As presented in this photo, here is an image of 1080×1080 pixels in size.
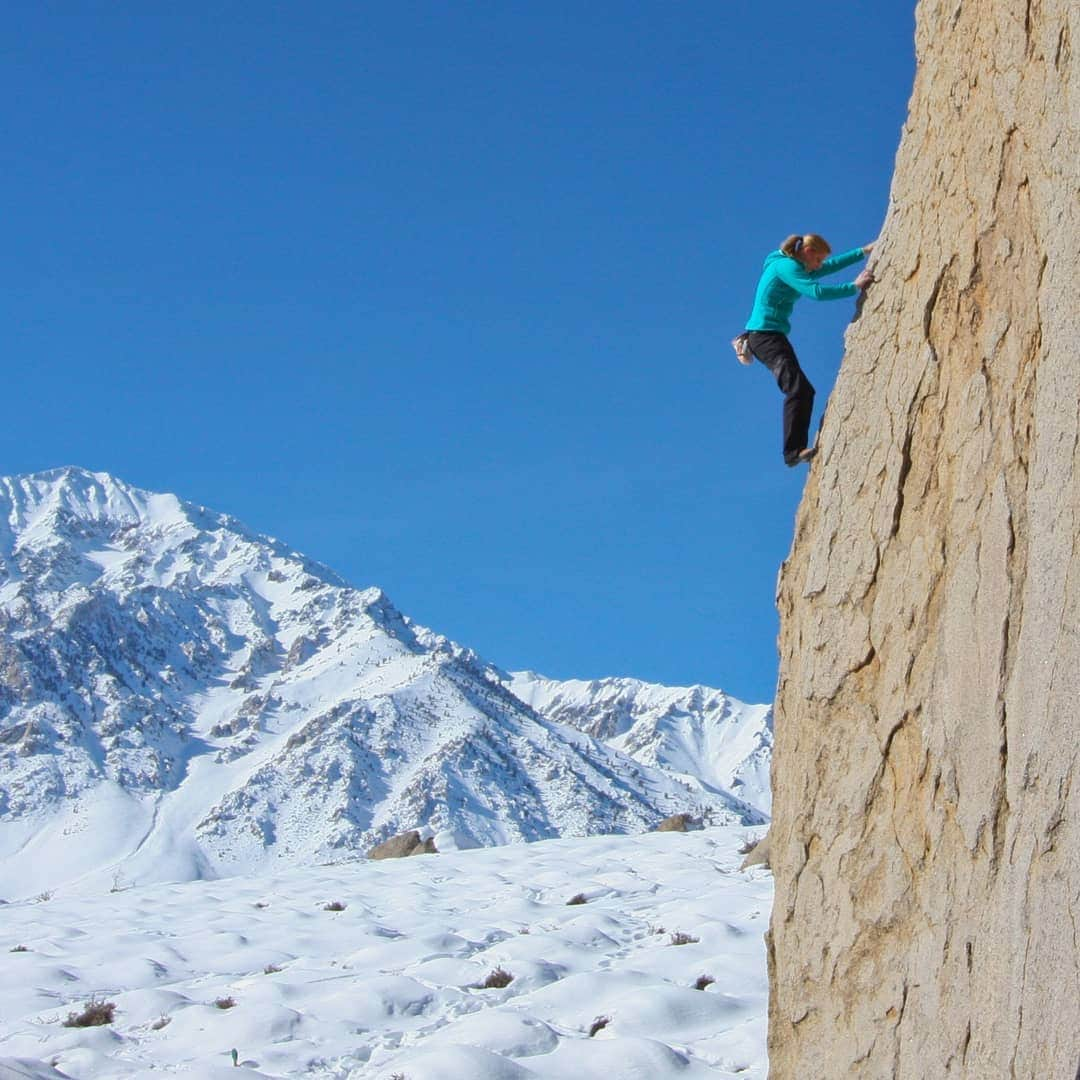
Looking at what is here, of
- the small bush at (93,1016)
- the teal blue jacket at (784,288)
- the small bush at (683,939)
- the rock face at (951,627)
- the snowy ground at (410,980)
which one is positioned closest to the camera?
the rock face at (951,627)

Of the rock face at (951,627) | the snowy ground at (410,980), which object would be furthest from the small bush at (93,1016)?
the rock face at (951,627)

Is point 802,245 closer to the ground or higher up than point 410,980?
higher up

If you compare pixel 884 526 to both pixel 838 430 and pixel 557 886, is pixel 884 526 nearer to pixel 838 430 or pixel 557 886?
pixel 838 430

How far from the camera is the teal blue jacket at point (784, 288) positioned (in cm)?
787

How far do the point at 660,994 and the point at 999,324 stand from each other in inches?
287

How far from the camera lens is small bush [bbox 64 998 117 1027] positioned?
458 inches

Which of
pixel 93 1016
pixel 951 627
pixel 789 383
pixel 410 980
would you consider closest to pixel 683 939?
pixel 410 980

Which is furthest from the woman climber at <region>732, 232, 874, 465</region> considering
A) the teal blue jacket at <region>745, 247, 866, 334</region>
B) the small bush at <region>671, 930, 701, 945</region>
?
the small bush at <region>671, 930, 701, 945</region>

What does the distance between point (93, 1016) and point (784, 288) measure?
950 centimetres

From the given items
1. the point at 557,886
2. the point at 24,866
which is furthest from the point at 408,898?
the point at 24,866

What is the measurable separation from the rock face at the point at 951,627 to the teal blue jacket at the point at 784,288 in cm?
55

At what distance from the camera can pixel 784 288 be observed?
8297 millimetres

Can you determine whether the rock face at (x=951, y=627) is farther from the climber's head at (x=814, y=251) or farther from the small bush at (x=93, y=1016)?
the small bush at (x=93, y=1016)

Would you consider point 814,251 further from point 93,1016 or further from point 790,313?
point 93,1016
